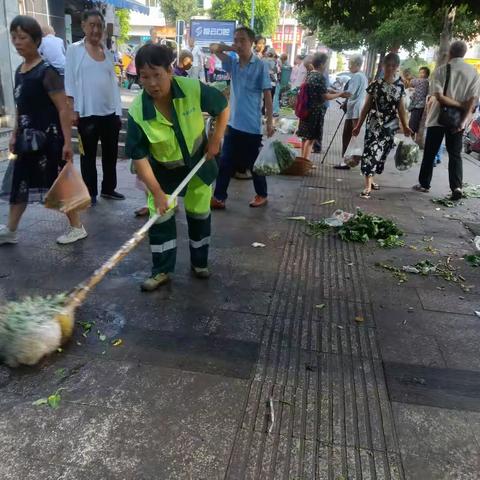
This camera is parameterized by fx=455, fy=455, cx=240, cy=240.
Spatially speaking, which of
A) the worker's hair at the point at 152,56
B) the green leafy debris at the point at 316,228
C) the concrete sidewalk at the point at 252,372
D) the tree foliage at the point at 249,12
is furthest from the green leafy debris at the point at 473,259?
the tree foliage at the point at 249,12

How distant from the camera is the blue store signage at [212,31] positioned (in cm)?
1398

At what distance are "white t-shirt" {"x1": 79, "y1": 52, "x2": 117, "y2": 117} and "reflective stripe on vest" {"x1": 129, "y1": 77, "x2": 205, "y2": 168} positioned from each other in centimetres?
211

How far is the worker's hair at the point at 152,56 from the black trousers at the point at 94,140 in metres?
2.33

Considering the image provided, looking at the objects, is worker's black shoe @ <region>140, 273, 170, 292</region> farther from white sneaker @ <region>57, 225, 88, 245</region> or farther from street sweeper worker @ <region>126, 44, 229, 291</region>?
white sneaker @ <region>57, 225, 88, 245</region>

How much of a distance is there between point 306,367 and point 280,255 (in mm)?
1680

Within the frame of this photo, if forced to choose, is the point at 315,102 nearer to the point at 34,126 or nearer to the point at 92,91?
the point at 92,91

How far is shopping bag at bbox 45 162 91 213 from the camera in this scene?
355cm

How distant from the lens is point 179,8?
57500mm

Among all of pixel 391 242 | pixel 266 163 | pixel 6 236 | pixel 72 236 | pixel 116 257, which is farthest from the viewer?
pixel 266 163

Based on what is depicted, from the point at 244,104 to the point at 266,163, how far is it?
713 mm

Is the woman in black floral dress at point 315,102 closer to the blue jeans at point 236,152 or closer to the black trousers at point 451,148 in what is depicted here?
the black trousers at point 451,148

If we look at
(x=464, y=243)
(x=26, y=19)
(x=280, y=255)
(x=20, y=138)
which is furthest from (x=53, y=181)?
(x=464, y=243)

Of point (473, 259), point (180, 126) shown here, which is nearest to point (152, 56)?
point (180, 126)

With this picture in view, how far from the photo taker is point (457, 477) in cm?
194
